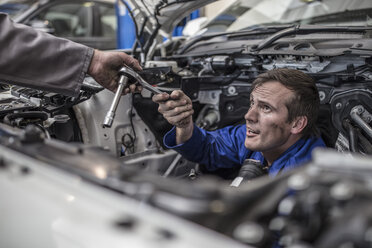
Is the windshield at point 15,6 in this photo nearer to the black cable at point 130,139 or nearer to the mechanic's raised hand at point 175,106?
the black cable at point 130,139

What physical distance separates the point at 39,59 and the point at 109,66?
0.30m

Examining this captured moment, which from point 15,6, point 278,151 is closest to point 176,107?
point 278,151

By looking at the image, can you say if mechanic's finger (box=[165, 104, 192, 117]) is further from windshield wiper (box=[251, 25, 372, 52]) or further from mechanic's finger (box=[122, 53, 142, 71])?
windshield wiper (box=[251, 25, 372, 52])

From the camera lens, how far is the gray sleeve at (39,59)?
125 cm

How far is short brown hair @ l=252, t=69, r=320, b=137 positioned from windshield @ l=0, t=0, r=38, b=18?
16.1ft

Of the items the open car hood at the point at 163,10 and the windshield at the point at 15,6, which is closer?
the open car hood at the point at 163,10

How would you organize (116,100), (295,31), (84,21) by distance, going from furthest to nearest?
(84,21) → (295,31) → (116,100)

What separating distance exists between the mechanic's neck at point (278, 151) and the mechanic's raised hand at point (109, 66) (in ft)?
2.46

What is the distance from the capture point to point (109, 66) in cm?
148

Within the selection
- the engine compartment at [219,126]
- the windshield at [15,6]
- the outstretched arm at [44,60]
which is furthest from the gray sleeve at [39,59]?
the windshield at [15,6]

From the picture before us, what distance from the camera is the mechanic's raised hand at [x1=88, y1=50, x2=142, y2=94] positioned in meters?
1.44

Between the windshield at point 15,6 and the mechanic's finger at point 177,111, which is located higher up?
the mechanic's finger at point 177,111

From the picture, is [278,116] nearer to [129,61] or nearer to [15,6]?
[129,61]

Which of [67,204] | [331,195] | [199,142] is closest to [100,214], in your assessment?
[67,204]
